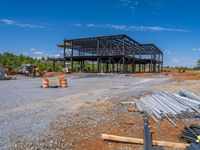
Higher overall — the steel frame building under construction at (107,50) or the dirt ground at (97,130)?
the steel frame building under construction at (107,50)

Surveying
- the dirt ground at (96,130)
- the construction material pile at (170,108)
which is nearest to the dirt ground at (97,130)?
→ the dirt ground at (96,130)

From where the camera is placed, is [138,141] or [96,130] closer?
[138,141]

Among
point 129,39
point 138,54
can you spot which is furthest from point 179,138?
point 138,54

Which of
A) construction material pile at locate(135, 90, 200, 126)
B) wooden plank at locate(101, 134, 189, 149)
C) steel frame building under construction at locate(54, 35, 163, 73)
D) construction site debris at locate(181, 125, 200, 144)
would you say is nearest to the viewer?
wooden plank at locate(101, 134, 189, 149)

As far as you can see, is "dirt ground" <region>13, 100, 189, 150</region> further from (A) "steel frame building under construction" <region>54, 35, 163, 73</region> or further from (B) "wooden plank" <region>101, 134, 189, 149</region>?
(A) "steel frame building under construction" <region>54, 35, 163, 73</region>

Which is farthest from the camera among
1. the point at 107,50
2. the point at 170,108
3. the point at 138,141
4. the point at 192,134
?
the point at 107,50

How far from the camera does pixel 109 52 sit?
145 ft

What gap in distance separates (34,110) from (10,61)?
203 feet

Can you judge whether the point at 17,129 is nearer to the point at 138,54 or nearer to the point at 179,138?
the point at 179,138

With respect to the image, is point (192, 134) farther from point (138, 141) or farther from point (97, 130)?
point (97, 130)

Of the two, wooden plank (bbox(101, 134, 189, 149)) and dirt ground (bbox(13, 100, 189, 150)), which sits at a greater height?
wooden plank (bbox(101, 134, 189, 149))

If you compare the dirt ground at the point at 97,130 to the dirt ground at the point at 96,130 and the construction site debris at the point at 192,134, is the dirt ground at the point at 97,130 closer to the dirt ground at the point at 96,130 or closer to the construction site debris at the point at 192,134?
the dirt ground at the point at 96,130

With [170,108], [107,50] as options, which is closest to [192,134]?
[170,108]

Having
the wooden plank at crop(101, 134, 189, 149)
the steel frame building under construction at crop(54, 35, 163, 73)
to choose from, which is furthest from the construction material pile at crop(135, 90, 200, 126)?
the steel frame building under construction at crop(54, 35, 163, 73)
